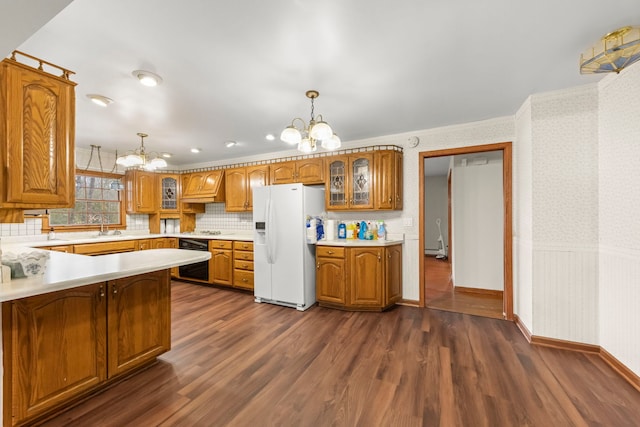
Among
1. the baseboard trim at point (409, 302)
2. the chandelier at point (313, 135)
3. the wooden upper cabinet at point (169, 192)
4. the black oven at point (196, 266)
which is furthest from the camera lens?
the wooden upper cabinet at point (169, 192)

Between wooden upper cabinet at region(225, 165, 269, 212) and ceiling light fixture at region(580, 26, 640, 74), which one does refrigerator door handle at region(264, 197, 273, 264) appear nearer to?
wooden upper cabinet at region(225, 165, 269, 212)

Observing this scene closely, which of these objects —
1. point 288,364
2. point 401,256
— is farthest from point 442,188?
point 288,364

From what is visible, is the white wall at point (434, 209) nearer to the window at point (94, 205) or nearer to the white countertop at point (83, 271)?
the white countertop at point (83, 271)

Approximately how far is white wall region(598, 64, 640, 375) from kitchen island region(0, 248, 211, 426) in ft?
10.7

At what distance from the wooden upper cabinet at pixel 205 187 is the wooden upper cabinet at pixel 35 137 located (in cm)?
306

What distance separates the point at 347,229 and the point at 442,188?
219 inches

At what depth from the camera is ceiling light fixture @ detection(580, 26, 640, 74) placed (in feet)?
5.05

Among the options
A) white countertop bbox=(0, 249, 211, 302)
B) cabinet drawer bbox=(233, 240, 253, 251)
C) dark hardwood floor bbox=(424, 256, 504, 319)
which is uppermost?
white countertop bbox=(0, 249, 211, 302)

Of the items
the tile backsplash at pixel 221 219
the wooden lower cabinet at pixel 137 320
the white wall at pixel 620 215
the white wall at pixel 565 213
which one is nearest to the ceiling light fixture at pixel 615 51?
the white wall at pixel 620 215

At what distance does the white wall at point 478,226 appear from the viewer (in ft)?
13.0

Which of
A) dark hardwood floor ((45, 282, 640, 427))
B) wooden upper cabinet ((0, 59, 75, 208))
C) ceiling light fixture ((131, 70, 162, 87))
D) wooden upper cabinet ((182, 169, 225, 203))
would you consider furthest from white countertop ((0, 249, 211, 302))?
wooden upper cabinet ((182, 169, 225, 203))

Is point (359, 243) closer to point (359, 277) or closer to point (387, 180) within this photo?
point (359, 277)

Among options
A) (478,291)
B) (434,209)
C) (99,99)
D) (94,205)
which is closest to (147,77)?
(99,99)

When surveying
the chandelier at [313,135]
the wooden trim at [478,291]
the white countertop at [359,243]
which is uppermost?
the chandelier at [313,135]
